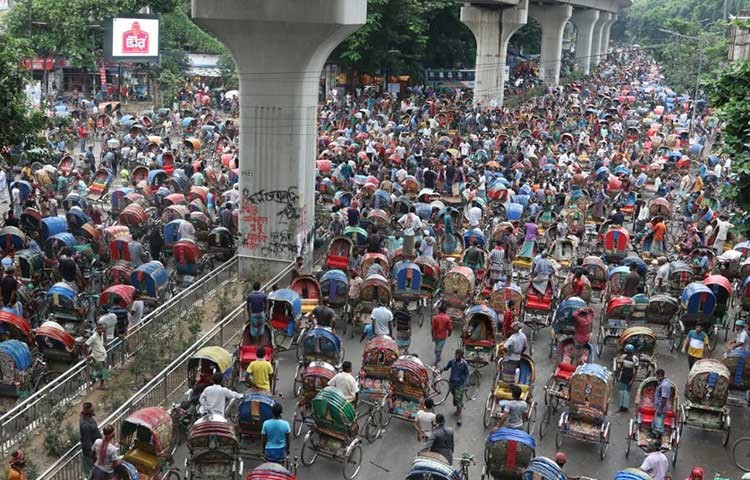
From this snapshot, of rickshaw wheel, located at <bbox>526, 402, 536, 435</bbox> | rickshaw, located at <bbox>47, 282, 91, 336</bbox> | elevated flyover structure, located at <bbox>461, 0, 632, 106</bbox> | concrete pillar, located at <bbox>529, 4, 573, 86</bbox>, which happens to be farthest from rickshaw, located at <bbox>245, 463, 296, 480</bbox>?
concrete pillar, located at <bbox>529, 4, 573, 86</bbox>

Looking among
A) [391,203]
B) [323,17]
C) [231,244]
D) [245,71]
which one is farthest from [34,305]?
[391,203]

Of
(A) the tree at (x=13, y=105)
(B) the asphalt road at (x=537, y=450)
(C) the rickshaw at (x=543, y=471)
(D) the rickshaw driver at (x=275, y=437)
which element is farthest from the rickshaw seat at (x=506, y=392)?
(A) the tree at (x=13, y=105)

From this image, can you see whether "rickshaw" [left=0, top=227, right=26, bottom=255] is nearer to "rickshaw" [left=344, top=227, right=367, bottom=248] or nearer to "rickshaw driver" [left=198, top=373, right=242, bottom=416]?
"rickshaw" [left=344, top=227, right=367, bottom=248]

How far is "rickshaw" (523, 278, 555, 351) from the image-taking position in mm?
20328

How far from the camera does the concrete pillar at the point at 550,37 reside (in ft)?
239

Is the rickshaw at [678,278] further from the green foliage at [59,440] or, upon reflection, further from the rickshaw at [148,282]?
the green foliage at [59,440]

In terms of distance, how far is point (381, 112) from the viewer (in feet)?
172

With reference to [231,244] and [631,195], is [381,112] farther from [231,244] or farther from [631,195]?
[231,244]

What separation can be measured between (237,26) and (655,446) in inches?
583

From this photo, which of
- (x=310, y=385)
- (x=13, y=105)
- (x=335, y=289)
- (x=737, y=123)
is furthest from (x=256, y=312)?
(x=737, y=123)

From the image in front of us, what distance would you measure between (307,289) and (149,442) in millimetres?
7420

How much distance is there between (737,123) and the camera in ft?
56.1

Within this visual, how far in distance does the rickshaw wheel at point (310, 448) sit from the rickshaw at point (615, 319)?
26.4 ft

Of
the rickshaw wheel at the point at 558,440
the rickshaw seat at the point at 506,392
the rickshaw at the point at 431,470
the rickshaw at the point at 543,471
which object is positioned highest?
the rickshaw at the point at 543,471
